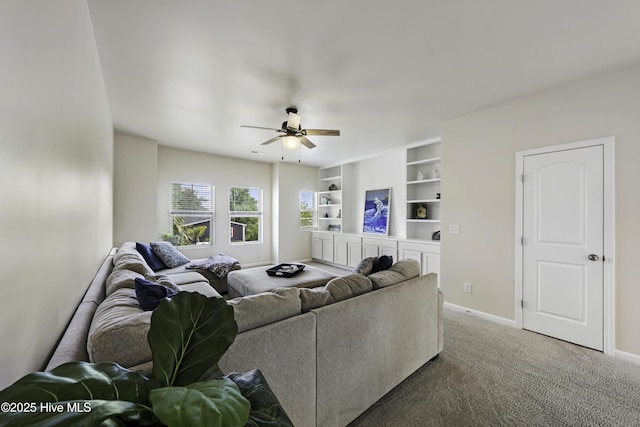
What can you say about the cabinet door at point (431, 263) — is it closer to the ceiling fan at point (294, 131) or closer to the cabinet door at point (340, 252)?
the cabinet door at point (340, 252)

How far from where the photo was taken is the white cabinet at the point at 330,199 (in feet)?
21.6

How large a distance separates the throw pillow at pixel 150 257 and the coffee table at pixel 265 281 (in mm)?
1248

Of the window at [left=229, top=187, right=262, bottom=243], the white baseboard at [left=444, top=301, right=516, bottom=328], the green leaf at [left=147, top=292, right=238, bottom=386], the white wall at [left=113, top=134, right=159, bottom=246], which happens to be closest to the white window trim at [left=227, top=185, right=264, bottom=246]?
the window at [left=229, top=187, right=262, bottom=243]

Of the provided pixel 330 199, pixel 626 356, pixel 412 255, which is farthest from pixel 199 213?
pixel 626 356

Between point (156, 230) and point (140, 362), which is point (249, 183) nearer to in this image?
point (156, 230)

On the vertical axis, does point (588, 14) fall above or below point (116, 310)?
above

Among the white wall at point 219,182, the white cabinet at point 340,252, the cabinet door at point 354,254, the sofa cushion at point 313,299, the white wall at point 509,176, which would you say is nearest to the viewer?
the sofa cushion at point 313,299

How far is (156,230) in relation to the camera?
15.2 ft

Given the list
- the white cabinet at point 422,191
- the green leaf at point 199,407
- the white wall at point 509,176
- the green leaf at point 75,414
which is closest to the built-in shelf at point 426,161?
the white cabinet at point 422,191

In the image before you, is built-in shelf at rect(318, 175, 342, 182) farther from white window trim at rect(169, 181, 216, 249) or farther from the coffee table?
the coffee table

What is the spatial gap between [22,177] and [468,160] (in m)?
3.93

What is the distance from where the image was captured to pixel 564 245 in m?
2.67

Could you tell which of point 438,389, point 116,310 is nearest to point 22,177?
point 116,310

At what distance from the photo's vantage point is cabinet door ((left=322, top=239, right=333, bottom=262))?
6.25 meters
